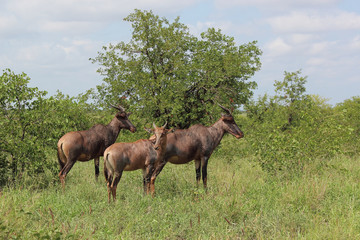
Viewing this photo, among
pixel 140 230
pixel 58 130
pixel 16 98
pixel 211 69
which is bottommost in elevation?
pixel 140 230

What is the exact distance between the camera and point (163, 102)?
14602mm

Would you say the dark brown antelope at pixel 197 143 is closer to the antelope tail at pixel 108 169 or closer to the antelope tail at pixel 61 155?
the antelope tail at pixel 108 169

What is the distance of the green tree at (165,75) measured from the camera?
15.1 m

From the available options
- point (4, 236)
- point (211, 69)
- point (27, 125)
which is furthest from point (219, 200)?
point (211, 69)

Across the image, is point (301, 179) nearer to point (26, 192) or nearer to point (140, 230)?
point (140, 230)

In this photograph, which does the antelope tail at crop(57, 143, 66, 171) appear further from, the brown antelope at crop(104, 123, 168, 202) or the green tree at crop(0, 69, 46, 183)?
the brown antelope at crop(104, 123, 168, 202)

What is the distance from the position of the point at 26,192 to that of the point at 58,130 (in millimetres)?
2298

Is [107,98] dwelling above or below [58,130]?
above

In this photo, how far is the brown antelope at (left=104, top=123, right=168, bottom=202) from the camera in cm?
804

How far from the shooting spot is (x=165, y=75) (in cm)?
1532

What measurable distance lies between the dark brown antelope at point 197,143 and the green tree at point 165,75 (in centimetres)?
429

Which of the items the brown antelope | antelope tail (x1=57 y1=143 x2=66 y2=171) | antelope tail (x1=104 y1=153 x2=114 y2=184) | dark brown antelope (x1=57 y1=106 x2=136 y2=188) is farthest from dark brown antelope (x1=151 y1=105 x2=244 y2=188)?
antelope tail (x1=57 y1=143 x2=66 y2=171)

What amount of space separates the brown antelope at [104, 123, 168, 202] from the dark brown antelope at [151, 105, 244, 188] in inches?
14.5

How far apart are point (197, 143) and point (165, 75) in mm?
6268
